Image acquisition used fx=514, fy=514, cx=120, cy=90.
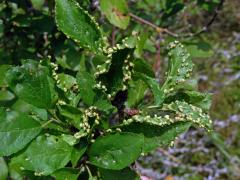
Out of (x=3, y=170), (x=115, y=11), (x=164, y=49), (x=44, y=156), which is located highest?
(x=115, y=11)

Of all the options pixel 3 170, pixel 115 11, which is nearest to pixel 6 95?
pixel 3 170

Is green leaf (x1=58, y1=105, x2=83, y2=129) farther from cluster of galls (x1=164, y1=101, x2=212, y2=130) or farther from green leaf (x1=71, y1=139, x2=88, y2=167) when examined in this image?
cluster of galls (x1=164, y1=101, x2=212, y2=130)

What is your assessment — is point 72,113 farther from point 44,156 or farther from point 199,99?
point 199,99

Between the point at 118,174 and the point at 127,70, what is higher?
the point at 127,70

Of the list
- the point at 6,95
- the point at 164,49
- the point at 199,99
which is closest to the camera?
the point at 199,99

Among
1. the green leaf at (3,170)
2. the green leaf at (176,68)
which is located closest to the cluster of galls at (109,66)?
the green leaf at (176,68)

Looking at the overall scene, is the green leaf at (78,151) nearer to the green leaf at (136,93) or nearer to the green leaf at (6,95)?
the green leaf at (136,93)

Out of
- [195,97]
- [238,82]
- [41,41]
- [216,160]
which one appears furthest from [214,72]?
[195,97]
